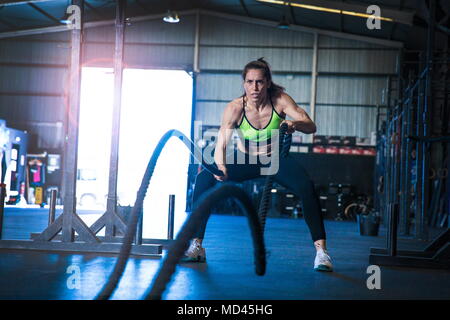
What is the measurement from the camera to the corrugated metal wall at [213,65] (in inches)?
623

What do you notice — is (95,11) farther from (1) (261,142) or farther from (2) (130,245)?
(2) (130,245)

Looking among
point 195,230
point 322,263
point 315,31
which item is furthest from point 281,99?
point 315,31

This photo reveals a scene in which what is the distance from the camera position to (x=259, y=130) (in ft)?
11.6

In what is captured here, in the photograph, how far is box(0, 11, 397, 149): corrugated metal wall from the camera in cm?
1582

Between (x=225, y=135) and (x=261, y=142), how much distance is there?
24 cm

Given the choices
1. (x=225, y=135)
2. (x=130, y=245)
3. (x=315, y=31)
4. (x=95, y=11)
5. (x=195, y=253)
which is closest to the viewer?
(x=130, y=245)

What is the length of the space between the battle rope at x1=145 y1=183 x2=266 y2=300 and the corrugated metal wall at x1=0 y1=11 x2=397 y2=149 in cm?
1383

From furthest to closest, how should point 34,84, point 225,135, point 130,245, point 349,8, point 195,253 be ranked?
point 34,84 → point 349,8 → point 195,253 → point 225,135 → point 130,245

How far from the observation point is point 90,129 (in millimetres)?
16125

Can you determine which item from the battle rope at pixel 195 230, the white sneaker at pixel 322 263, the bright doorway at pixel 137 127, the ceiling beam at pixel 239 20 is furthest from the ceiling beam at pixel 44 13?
the battle rope at pixel 195 230

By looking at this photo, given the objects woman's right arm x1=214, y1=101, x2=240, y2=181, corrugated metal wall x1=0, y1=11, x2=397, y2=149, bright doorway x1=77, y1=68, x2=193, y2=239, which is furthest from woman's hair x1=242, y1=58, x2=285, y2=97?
corrugated metal wall x1=0, y1=11, x2=397, y2=149

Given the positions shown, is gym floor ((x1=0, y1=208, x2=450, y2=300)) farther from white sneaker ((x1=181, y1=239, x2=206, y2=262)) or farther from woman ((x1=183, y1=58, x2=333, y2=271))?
woman ((x1=183, y1=58, x2=333, y2=271))
